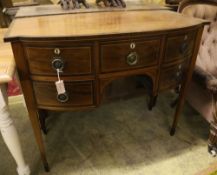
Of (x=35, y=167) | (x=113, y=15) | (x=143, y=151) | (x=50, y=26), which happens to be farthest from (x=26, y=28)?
(x=143, y=151)

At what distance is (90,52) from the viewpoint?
2.74ft

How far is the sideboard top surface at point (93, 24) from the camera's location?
808mm

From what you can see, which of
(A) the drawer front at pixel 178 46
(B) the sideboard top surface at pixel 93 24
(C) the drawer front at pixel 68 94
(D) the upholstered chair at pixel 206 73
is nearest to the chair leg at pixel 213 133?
(D) the upholstered chair at pixel 206 73

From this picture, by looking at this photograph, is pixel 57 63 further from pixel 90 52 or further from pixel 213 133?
pixel 213 133

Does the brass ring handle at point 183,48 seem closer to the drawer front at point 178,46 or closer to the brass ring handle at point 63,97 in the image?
the drawer front at point 178,46

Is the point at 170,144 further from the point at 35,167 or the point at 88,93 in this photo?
the point at 35,167

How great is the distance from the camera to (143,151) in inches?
52.6

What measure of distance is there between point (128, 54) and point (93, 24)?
0.22m

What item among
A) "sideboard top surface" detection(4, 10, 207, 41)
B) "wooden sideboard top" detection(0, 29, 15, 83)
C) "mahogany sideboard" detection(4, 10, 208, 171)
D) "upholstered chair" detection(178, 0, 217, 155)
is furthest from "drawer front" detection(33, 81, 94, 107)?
"upholstered chair" detection(178, 0, 217, 155)

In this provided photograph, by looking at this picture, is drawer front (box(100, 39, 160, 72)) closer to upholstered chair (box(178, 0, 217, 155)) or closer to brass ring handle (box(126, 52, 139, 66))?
brass ring handle (box(126, 52, 139, 66))

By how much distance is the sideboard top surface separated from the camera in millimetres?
808

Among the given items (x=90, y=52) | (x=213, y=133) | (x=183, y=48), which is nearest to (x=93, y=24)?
(x=90, y=52)

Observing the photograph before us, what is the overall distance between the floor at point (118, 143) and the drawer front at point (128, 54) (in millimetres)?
409

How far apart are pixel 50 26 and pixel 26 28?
0.33 ft
